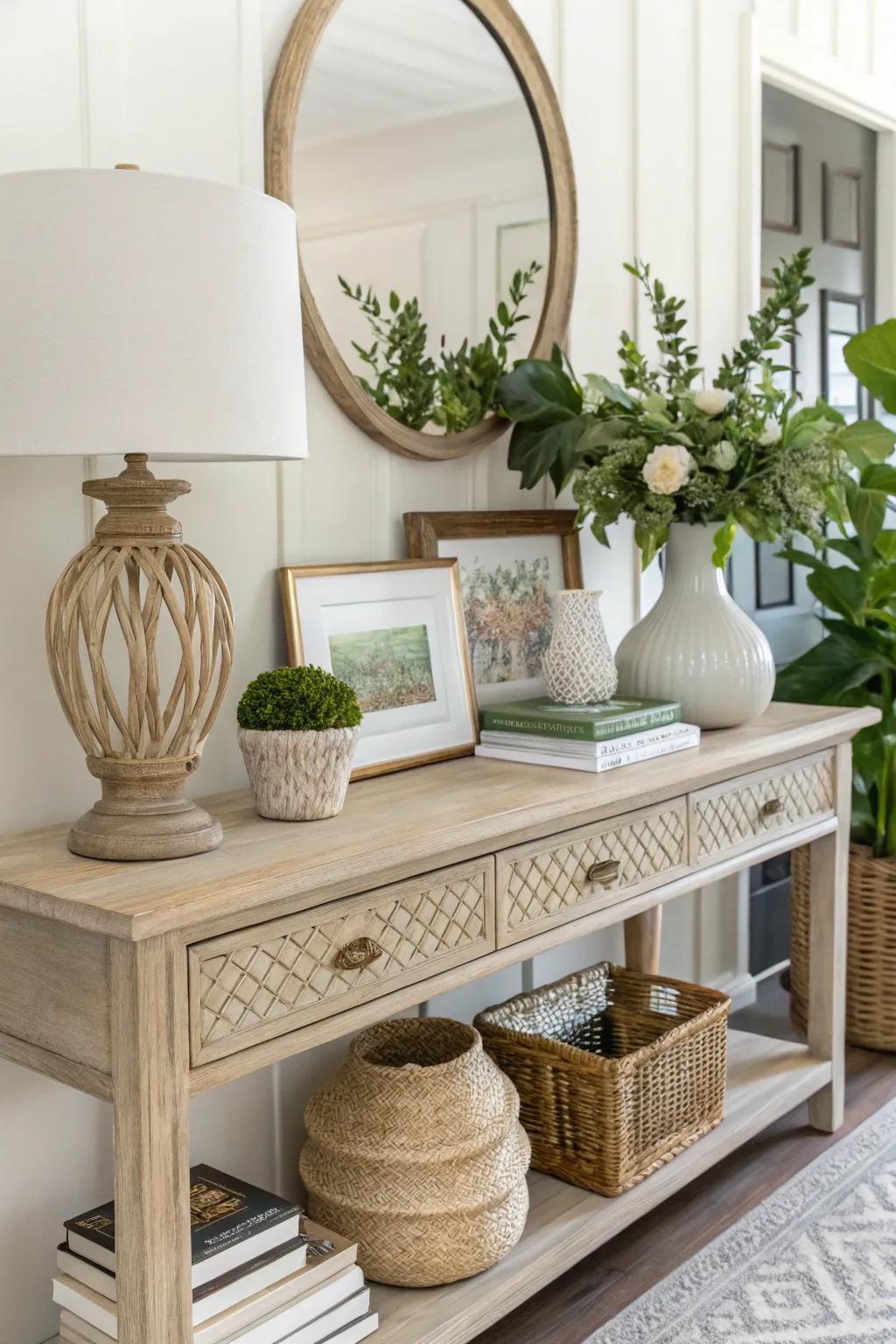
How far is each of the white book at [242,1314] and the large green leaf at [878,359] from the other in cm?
203

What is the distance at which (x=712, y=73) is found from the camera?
2.86 m

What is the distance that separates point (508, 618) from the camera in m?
2.33

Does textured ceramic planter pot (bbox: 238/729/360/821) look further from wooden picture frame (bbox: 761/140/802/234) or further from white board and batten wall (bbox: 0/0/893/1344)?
wooden picture frame (bbox: 761/140/802/234)

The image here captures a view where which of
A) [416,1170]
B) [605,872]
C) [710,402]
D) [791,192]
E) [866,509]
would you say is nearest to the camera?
[416,1170]

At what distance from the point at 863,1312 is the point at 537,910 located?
2.68ft

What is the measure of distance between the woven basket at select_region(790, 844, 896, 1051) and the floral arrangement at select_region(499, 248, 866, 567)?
36.8 inches

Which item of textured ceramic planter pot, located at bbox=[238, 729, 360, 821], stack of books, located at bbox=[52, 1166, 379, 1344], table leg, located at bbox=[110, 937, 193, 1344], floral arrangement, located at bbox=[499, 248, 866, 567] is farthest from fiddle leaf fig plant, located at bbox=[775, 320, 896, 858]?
table leg, located at bbox=[110, 937, 193, 1344]

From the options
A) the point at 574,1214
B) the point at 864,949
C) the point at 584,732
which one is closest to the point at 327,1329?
the point at 574,1214

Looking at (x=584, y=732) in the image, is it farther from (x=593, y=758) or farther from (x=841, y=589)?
(x=841, y=589)

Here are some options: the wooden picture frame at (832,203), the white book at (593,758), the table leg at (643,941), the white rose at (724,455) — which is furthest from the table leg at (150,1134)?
the wooden picture frame at (832,203)

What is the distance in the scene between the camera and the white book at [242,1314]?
152cm

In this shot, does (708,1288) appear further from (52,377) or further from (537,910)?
(52,377)

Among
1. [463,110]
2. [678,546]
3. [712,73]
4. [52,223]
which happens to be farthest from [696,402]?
[52,223]

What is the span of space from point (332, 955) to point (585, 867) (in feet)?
1.60
